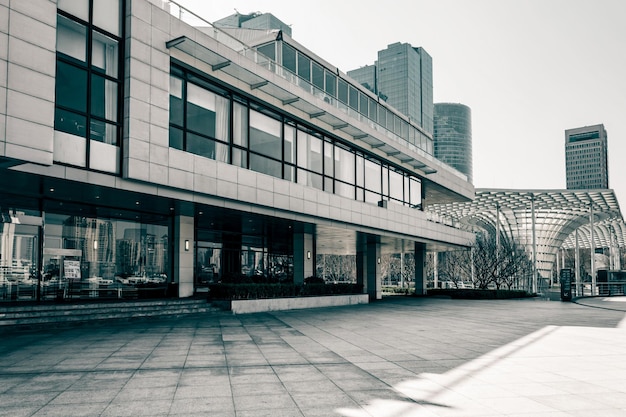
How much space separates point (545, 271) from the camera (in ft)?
294

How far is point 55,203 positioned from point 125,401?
14.7 metres

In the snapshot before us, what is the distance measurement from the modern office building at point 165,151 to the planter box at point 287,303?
2464 millimetres

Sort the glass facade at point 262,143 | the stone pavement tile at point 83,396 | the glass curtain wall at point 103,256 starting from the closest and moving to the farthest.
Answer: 1. the stone pavement tile at point 83,396
2. the glass curtain wall at point 103,256
3. the glass facade at point 262,143

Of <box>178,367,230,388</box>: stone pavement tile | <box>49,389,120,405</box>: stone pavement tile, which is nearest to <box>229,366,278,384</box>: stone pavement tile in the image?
<box>178,367,230,388</box>: stone pavement tile

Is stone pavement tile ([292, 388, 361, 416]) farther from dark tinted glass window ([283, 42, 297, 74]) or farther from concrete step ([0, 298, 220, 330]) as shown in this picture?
dark tinted glass window ([283, 42, 297, 74])

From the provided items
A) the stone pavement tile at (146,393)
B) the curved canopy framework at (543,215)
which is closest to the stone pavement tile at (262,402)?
the stone pavement tile at (146,393)

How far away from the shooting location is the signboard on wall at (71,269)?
19969mm

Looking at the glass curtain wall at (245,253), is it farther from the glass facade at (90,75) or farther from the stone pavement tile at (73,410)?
the stone pavement tile at (73,410)

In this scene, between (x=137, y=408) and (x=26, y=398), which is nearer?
(x=137, y=408)

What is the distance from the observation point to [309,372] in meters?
9.93

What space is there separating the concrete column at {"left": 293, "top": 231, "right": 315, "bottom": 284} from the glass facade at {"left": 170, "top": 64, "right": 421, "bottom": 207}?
144 inches

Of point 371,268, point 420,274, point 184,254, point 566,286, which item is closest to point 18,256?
point 184,254

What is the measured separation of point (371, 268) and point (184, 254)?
20.3 m

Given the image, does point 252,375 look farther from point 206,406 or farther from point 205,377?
point 206,406
